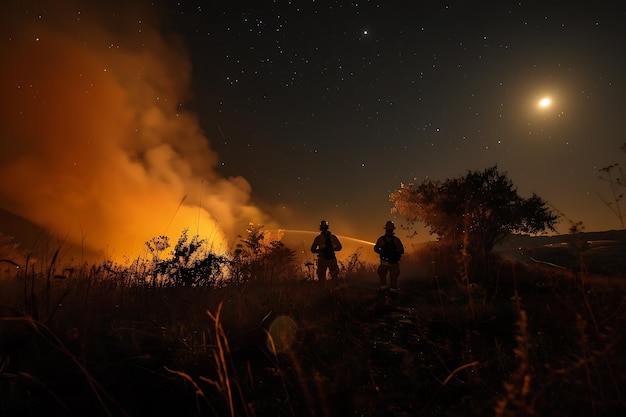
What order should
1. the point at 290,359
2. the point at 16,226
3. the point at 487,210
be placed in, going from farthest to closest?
the point at 16,226
the point at 487,210
the point at 290,359

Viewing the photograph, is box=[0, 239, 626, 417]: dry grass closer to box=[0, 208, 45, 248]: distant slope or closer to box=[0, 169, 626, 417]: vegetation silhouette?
box=[0, 169, 626, 417]: vegetation silhouette

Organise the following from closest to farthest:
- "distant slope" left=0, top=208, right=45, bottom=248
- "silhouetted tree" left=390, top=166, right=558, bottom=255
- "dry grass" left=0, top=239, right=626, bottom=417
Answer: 1. "dry grass" left=0, top=239, right=626, bottom=417
2. "silhouetted tree" left=390, top=166, right=558, bottom=255
3. "distant slope" left=0, top=208, right=45, bottom=248

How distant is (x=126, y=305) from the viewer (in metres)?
5.34

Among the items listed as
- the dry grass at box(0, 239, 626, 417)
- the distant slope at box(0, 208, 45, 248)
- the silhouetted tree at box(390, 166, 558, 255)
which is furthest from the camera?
the distant slope at box(0, 208, 45, 248)

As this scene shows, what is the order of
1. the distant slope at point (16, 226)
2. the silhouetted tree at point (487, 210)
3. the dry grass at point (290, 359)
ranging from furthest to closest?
the distant slope at point (16, 226) → the silhouetted tree at point (487, 210) → the dry grass at point (290, 359)

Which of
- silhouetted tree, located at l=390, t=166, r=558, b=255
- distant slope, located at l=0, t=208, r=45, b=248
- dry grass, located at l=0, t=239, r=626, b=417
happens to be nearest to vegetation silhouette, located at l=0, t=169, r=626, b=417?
dry grass, located at l=0, t=239, r=626, b=417

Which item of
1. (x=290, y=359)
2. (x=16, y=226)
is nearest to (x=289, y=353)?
(x=290, y=359)

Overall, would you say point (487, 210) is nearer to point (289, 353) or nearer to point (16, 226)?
point (289, 353)

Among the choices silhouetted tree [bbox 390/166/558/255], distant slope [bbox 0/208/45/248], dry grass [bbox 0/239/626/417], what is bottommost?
dry grass [bbox 0/239/626/417]

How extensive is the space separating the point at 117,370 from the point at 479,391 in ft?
13.0

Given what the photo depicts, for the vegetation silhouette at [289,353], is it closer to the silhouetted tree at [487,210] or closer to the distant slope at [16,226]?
the silhouetted tree at [487,210]

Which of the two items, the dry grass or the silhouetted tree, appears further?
the silhouetted tree

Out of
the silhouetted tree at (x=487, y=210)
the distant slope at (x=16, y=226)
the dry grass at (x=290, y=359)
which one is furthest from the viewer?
the distant slope at (x=16, y=226)

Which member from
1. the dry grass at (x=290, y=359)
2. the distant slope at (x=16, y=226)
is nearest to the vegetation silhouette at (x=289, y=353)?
the dry grass at (x=290, y=359)
